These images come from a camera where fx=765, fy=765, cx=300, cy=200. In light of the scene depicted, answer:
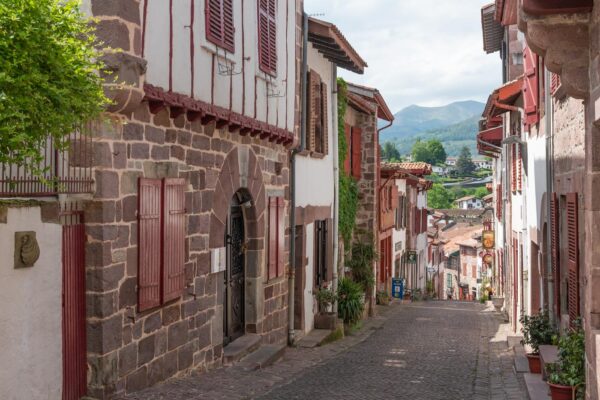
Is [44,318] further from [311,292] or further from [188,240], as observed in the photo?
[311,292]

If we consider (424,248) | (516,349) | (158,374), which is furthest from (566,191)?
(424,248)

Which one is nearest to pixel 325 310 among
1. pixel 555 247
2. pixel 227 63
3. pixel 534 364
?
pixel 534 364

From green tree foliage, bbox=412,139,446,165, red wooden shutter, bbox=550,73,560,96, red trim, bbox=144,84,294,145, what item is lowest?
red trim, bbox=144,84,294,145

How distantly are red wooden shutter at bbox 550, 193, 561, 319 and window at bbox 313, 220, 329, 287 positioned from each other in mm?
5563

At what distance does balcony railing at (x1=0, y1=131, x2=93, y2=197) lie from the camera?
6020 millimetres

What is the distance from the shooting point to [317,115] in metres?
14.8

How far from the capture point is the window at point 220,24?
8828 millimetres

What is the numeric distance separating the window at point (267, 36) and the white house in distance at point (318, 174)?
1.96m

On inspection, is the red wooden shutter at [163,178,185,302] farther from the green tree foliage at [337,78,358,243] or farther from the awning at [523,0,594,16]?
the green tree foliage at [337,78,358,243]

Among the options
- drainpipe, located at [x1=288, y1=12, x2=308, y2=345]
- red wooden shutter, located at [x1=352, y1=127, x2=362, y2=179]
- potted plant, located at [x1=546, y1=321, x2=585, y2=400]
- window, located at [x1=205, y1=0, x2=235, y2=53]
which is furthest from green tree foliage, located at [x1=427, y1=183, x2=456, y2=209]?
potted plant, located at [x1=546, y1=321, x2=585, y2=400]

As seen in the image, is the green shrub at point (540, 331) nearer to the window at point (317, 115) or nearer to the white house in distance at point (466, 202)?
the window at point (317, 115)

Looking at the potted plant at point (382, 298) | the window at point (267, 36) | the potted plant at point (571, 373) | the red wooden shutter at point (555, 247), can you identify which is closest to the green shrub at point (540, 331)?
the red wooden shutter at point (555, 247)

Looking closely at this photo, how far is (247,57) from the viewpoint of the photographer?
33.6 ft

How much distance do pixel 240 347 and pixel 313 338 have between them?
3.54 metres
